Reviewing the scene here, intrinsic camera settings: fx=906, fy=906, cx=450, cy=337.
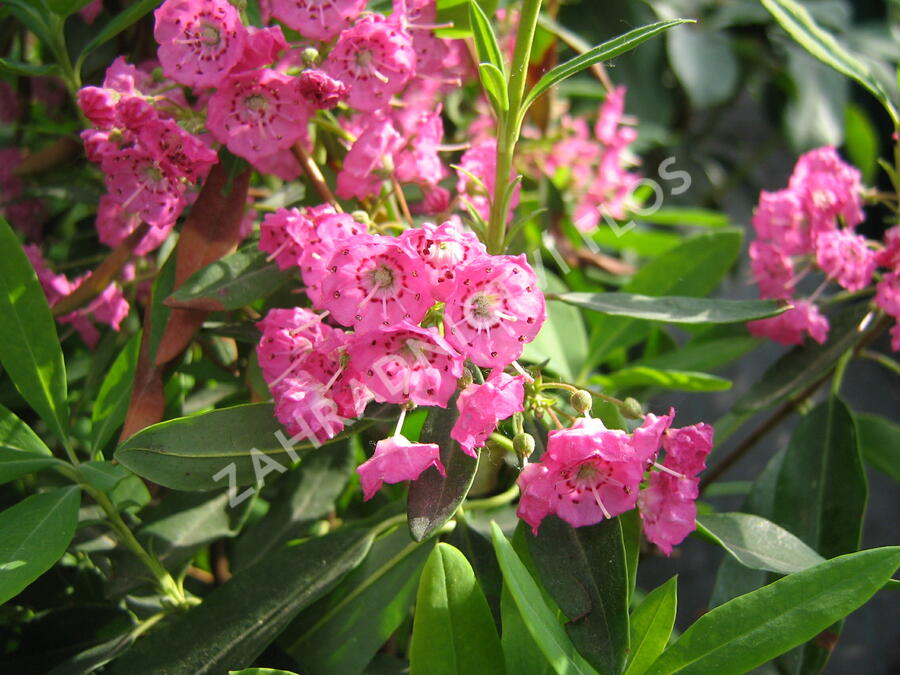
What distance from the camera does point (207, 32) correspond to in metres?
0.84

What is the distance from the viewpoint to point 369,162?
2.92 feet

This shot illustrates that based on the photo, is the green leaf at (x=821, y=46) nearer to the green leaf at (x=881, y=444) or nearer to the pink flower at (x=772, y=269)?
the pink flower at (x=772, y=269)

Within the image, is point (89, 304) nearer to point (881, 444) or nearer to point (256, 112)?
point (256, 112)

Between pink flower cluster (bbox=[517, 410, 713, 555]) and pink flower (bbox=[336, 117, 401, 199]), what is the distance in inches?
13.1

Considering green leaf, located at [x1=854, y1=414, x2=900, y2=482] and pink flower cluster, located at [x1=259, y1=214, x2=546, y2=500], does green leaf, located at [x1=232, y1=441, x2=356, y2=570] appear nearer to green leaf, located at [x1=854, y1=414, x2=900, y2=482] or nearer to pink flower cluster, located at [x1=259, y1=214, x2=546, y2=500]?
pink flower cluster, located at [x1=259, y1=214, x2=546, y2=500]

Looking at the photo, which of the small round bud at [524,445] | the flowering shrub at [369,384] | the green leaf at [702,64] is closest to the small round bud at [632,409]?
the flowering shrub at [369,384]

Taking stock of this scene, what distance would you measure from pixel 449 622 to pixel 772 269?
61 cm

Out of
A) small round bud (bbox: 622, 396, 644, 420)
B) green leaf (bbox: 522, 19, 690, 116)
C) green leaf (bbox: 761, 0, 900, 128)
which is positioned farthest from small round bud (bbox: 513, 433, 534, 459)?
green leaf (bbox: 761, 0, 900, 128)

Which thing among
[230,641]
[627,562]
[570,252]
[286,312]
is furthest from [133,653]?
[570,252]

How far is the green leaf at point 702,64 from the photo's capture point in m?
1.87

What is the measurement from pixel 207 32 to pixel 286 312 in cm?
Result: 27

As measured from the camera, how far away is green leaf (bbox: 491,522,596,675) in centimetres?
65

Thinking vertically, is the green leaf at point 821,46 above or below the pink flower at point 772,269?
above

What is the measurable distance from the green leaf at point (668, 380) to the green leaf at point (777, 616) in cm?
29
